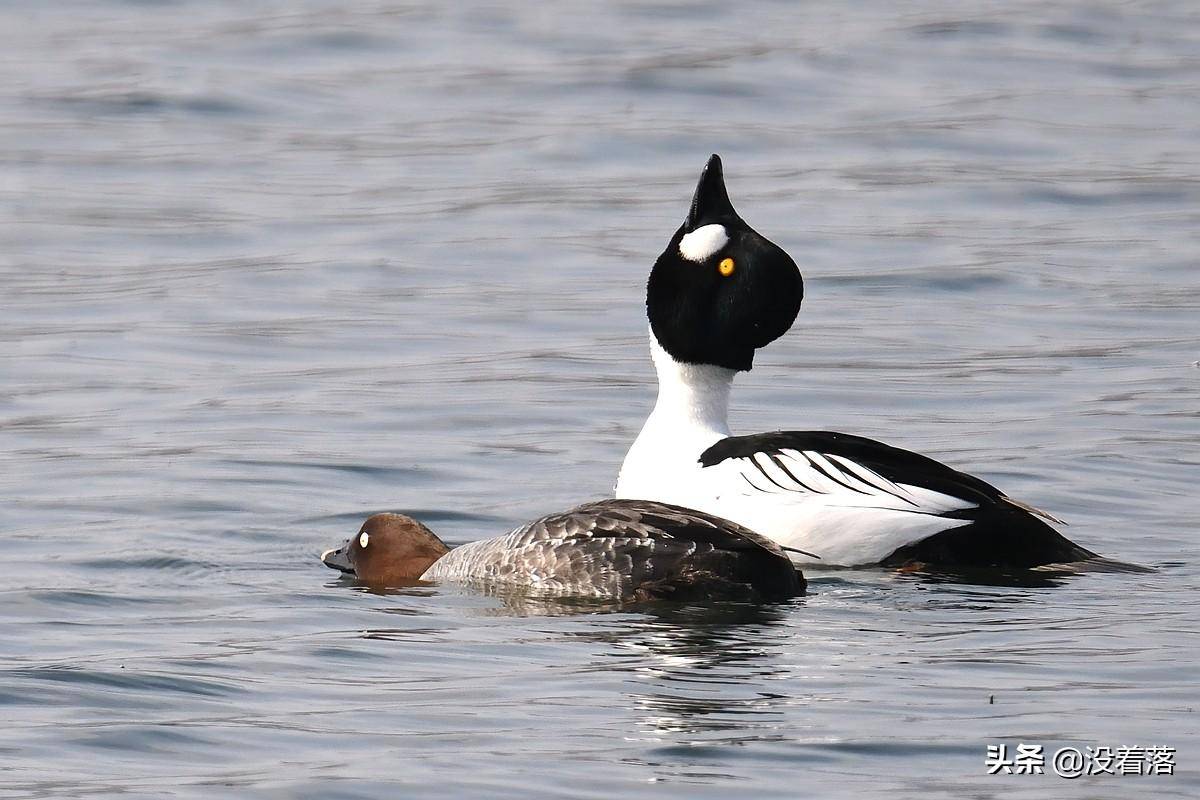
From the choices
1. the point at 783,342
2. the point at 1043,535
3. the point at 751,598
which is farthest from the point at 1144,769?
the point at 783,342

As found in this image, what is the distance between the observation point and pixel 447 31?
26.9 metres

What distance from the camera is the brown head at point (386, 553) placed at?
9812 mm

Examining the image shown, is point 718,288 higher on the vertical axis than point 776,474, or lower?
higher

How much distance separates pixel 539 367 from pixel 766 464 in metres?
5.04

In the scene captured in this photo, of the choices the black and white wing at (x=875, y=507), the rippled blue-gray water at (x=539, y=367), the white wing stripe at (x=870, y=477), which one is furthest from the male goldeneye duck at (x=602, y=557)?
the white wing stripe at (x=870, y=477)

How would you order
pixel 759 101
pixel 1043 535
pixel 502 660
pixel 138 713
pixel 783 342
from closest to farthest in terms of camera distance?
pixel 138 713 → pixel 502 660 → pixel 1043 535 → pixel 783 342 → pixel 759 101

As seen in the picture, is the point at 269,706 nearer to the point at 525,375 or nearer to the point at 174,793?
the point at 174,793

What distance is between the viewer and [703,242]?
1032 cm

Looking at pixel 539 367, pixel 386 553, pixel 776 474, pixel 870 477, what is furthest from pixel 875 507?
pixel 539 367

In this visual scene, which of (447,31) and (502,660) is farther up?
(447,31)

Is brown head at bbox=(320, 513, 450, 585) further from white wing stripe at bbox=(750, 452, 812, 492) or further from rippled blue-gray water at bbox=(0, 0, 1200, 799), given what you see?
white wing stripe at bbox=(750, 452, 812, 492)

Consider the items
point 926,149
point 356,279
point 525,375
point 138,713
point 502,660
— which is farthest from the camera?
point 926,149

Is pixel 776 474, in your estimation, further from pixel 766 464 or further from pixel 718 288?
pixel 718 288

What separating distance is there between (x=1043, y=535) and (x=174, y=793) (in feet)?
13.7
